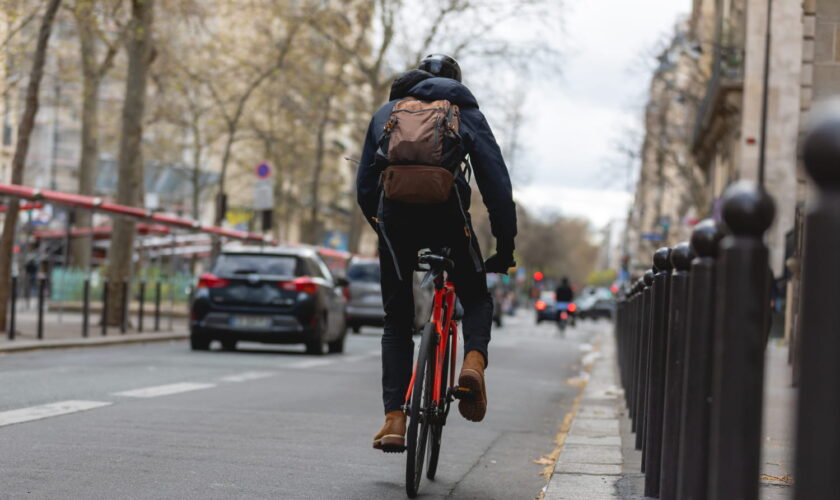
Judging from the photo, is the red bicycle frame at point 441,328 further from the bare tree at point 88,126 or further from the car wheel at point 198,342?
the bare tree at point 88,126

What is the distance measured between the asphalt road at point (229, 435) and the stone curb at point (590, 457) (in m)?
0.20

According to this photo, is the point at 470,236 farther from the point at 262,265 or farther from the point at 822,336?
the point at 262,265

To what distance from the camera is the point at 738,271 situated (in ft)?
9.49

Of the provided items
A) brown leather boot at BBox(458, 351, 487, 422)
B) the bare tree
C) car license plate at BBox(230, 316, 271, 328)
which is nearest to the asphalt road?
brown leather boot at BBox(458, 351, 487, 422)

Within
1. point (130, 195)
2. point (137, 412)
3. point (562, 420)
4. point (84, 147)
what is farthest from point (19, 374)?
point (84, 147)

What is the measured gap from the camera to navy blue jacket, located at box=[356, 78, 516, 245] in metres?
5.94

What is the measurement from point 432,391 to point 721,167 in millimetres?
37025

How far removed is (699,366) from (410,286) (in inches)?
98.6

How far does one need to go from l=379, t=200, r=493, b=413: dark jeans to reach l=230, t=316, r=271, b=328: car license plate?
44.1 feet

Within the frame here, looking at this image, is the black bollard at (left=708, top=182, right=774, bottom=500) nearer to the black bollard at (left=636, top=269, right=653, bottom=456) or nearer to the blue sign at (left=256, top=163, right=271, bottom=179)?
the black bollard at (left=636, top=269, right=653, bottom=456)

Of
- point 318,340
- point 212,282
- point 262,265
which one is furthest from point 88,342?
point 318,340

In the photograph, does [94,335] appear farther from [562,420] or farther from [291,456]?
[291,456]

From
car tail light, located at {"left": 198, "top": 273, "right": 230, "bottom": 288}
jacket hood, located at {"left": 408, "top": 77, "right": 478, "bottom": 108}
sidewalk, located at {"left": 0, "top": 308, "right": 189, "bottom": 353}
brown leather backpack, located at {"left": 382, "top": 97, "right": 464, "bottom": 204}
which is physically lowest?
sidewalk, located at {"left": 0, "top": 308, "right": 189, "bottom": 353}

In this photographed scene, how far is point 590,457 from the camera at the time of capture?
7250 mm
